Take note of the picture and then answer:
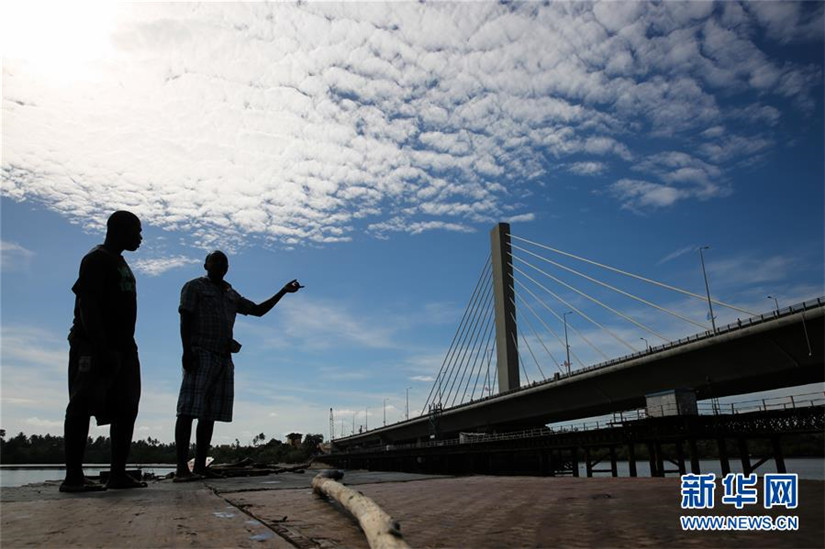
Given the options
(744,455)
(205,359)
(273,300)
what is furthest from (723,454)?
(205,359)

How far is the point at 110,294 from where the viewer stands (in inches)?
216

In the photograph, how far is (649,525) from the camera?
93.0 inches

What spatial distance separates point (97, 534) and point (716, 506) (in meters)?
3.16

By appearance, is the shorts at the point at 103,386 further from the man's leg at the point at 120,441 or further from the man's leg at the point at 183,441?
the man's leg at the point at 183,441

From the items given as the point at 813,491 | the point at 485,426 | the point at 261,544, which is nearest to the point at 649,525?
the point at 813,491

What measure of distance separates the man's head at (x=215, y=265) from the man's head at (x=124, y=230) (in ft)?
6.72

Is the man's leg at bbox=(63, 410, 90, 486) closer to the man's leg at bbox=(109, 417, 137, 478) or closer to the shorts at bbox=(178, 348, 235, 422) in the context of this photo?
the man's leg at bbox=(109, 417, 137, 478)

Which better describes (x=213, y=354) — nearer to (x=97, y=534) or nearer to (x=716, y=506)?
(x=97, y=534)

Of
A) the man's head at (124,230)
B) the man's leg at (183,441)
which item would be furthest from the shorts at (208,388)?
the man's head at (124,230)

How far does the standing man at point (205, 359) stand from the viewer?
23.7ft

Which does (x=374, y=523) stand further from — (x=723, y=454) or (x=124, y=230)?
(x=723, y=454)

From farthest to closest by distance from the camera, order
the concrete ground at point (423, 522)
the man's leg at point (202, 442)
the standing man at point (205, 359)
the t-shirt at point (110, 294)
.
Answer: the man's leg at point (202, 442) → the standing man at point (205, 359) → the t-shirt at point (110, 294) → the concrete ground at point (423, 522)

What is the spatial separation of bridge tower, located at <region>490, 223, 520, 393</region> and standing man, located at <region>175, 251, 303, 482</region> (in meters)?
38.3

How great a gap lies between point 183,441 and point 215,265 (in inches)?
104
